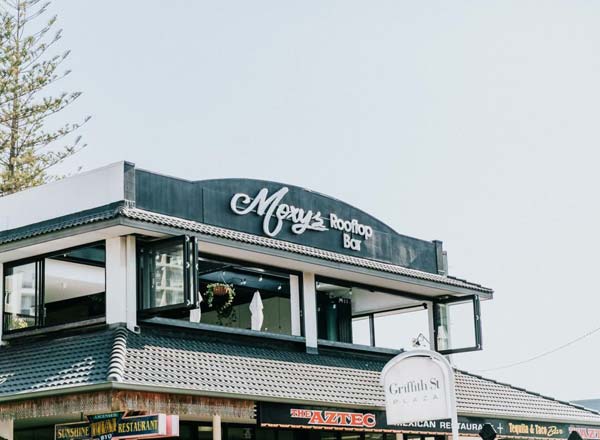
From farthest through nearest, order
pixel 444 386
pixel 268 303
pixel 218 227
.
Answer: pixel 268 303, pixel 218 227, pixel 444 386

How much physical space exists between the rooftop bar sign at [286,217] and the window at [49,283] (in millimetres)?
2415

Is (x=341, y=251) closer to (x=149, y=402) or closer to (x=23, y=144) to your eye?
(x=149, y=402)

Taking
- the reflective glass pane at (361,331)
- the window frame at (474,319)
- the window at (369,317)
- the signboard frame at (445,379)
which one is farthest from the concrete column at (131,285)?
the window frame at (474,319)

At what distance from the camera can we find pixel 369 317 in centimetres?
2139

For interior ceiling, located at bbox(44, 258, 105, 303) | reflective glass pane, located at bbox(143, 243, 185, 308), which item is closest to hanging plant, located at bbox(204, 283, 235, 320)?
interior ceiling, located at bbox(44, 258, 105, 303)

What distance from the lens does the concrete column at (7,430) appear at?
15789 mm

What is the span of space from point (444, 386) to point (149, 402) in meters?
3.65

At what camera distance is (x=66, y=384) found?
46.6 feet

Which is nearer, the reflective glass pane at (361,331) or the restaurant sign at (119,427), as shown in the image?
the restaurant sign at (119,427)

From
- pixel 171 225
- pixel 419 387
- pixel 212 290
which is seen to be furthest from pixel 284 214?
pixel 419 387

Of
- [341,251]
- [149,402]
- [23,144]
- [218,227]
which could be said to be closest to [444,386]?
[149,402]

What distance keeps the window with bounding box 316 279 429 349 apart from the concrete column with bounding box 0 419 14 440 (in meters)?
6.44

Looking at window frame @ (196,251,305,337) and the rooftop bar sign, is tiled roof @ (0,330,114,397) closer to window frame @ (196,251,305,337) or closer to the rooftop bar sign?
window frame @ (196,251,305,337)

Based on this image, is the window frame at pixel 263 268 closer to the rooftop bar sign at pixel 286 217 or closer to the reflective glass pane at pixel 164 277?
the rooftop bar sign at pixel 286 217
